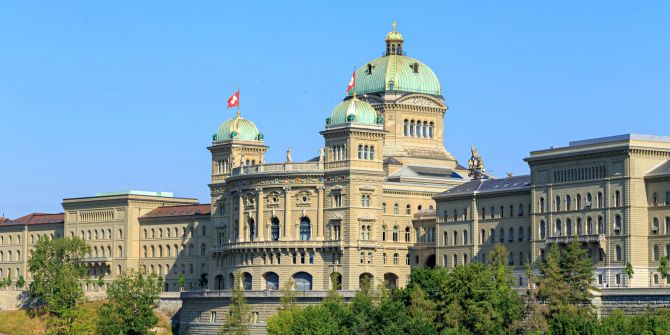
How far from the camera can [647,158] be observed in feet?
606

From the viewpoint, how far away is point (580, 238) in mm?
188625

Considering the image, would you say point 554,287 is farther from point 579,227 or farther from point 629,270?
point 579,227

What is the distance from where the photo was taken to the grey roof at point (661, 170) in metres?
183

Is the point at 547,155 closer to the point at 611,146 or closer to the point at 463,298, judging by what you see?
the point at 611,146

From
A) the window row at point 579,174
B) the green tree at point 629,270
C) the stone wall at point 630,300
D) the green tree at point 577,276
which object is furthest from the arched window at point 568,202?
the stone wall at point 630,300

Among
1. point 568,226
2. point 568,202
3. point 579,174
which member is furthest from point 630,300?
point 579,174

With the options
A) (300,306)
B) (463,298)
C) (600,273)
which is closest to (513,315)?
(463,298)

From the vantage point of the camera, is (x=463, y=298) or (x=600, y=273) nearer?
(x=463, y=298)

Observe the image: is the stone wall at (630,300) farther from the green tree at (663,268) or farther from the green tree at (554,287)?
the green tree at (663,268)

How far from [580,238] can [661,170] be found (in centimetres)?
1162

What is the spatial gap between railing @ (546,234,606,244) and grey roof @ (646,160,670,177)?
839cm

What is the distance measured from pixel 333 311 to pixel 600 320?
27.5 metres

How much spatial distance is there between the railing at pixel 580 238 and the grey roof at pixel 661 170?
839 cm

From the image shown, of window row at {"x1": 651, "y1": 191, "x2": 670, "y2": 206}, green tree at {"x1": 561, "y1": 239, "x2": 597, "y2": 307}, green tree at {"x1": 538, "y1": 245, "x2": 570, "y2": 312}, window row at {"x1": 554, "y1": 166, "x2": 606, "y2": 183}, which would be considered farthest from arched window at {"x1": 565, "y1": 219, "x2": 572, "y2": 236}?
green tree at {"x1": 538, "y1": 245, "x2": 570, "y2": 312}
